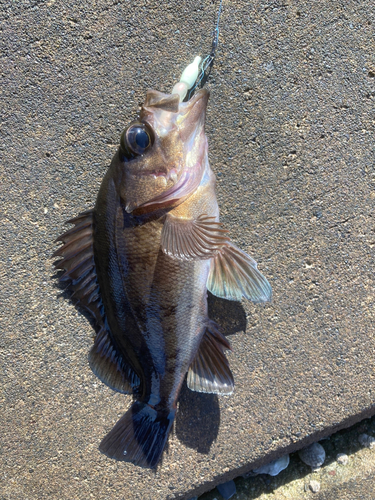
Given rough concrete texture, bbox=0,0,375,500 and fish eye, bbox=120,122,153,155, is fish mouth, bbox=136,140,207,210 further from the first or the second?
rough concrete texture, bbox=0,0,375,500

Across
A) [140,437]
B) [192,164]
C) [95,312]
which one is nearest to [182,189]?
[192,164]

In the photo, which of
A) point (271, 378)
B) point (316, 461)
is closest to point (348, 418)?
point (316, 461)

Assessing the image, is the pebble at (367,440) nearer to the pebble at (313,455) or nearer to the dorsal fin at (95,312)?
the pebble at (313,455)

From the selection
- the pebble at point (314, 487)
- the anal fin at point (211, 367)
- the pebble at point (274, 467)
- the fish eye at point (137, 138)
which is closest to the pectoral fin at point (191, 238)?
the fish eye at point (137, 138)

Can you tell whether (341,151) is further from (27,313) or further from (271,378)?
(27,313)

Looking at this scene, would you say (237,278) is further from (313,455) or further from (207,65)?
(313,455)
